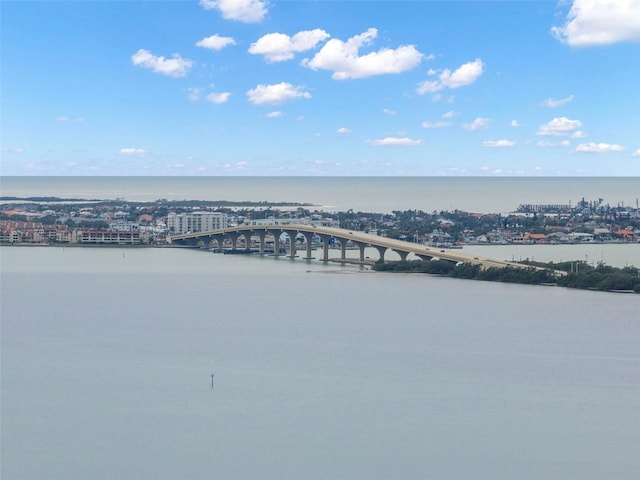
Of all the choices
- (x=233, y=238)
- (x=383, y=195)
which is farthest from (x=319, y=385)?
(x=383, y=195)

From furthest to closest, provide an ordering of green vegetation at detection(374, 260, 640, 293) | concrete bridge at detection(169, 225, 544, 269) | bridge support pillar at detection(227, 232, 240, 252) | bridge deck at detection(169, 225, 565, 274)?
bridge support pillar at detection(227, 232, 240, 252), concrete bridge at detection(169, 225, 544, 269), bridge deck at detection(169, 225, 565, 274), green vegetation at detection(374, 260, 640, 293)

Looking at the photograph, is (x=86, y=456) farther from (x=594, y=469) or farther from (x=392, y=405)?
(x=594, y=469)

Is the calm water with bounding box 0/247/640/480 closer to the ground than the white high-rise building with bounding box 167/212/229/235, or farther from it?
closer to the ground

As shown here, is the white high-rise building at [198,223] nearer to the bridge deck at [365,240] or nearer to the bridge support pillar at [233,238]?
the bridge deck at [365,240]

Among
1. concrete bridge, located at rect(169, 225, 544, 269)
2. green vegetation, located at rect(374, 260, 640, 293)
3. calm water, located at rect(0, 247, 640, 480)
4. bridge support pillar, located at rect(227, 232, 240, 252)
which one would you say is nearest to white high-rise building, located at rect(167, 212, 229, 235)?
concrete bridge, located at rect(169, 225, 544, 269)

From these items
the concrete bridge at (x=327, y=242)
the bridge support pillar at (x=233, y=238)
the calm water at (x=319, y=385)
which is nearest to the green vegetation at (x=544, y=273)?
the concrete bridge at (x=327, y=242)

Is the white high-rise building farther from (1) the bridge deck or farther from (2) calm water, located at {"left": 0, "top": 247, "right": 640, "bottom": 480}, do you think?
(2) calm water, located at {"left": 0, "top": 247, "right": 640, "bottom": 480}
